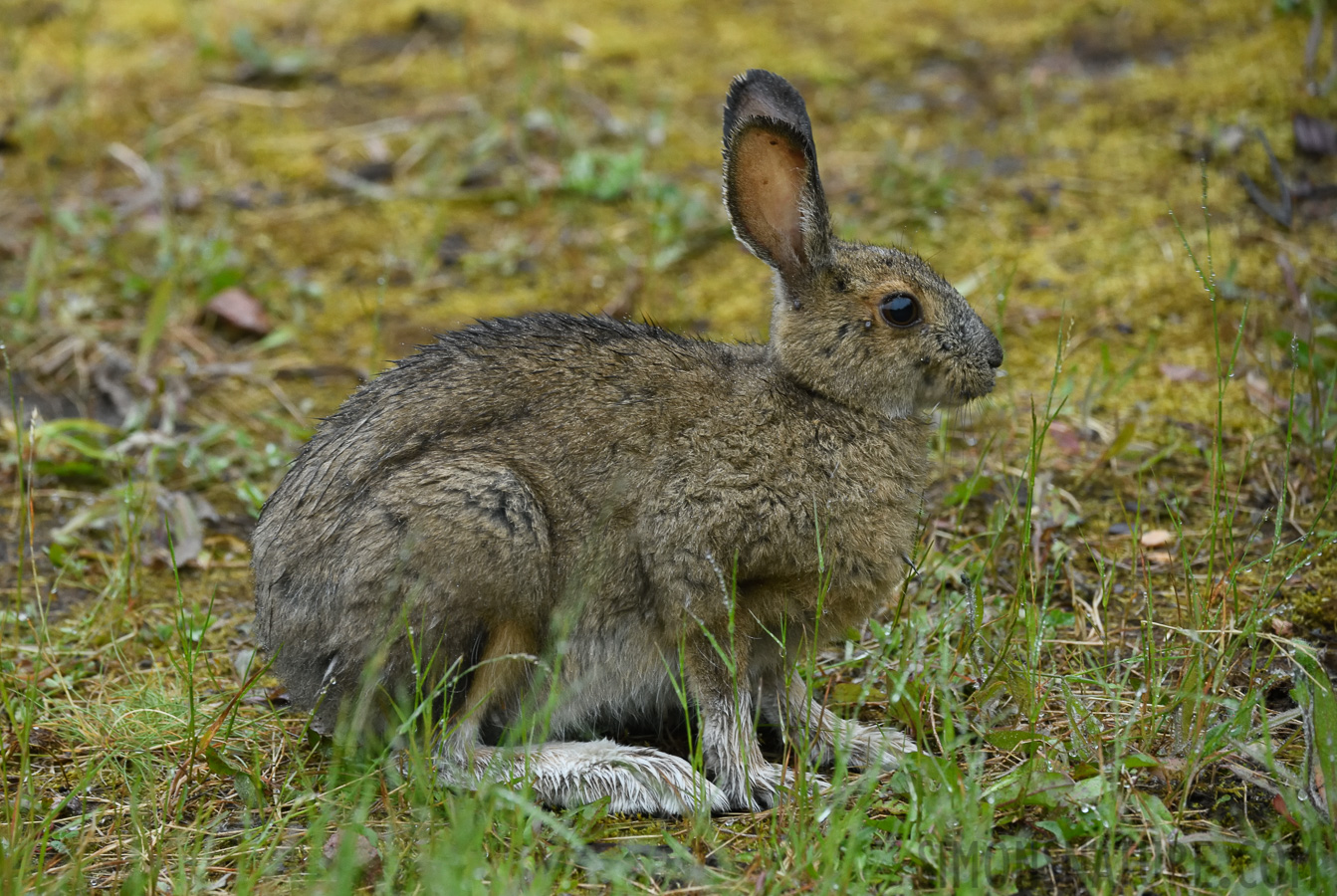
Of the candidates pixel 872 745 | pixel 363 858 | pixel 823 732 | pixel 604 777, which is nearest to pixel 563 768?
pixel 604 777

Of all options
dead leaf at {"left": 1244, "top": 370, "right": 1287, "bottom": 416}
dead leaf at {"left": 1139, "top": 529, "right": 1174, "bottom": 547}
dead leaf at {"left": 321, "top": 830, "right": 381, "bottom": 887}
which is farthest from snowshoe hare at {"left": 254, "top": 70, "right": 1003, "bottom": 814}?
dead leaf at {"left": 1244, "top": 370, "right": 1287, "bottom": 416}

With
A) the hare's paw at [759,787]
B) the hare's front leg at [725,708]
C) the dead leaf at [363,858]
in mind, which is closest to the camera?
the dead leaf at [363,858]

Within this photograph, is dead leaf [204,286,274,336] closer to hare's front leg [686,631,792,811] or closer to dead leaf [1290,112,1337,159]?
hare's front leg [686,631,792,811]

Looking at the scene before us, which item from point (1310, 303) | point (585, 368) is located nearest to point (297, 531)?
point (585, 368)

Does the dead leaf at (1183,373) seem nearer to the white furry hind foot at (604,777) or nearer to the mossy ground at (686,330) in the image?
the mossy ground at (686,330)

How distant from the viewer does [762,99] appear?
476cm

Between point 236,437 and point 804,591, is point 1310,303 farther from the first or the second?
point 236,437

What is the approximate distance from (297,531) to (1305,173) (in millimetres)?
6050

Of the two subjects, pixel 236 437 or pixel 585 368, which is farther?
pixel 236 437

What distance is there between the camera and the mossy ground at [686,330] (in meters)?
3.62

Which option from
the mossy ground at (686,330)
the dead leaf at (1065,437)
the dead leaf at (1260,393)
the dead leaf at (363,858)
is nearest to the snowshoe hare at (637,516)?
the mossy ground at (686,330)

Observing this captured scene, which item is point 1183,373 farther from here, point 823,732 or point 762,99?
point 823,732

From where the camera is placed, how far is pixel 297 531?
4211 mm

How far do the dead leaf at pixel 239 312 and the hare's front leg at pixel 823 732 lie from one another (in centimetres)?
410
